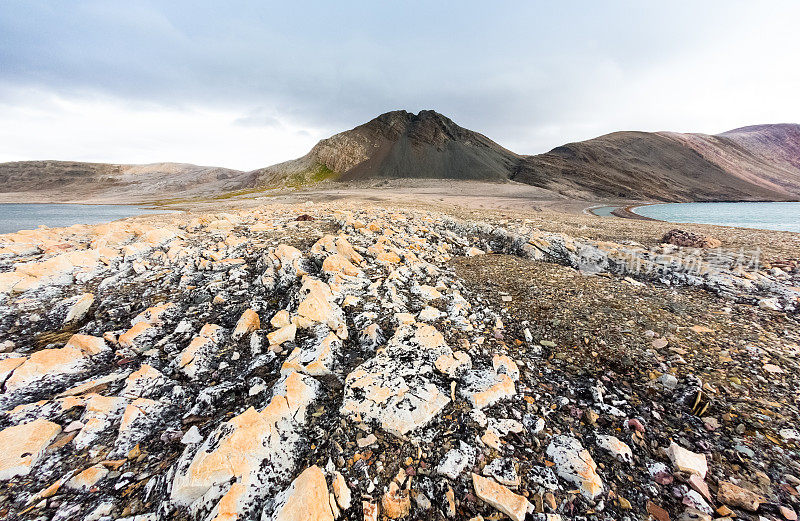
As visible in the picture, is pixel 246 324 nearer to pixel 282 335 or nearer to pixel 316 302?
pixel 282 335

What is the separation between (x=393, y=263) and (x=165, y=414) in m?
4.45

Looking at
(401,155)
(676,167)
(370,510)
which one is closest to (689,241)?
(370,510)

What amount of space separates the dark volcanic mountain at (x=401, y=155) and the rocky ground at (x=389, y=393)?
310 ft

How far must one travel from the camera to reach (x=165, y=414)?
9.89ft

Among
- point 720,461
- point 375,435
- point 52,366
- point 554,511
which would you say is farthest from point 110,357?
point 720,461

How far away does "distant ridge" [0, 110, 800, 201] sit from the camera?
94.2 m

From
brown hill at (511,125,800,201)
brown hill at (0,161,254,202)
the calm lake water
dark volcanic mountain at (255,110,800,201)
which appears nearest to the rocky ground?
the calm lake water

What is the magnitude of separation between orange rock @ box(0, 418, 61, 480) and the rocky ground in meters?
0.02

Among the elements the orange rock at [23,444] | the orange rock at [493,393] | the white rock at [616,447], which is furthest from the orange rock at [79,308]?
the white rock at [616,447]

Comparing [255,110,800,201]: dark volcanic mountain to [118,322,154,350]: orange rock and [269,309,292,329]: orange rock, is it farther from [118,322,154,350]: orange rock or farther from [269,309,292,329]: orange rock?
[118,322,154,350]: orange rock

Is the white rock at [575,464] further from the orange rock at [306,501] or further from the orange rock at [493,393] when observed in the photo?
the orange rock at [306,501]

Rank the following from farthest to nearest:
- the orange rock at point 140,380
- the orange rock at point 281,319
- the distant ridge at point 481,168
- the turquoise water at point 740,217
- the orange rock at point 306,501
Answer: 1. the distant ridge at point 481,168
2. the turquoise water at point 740,217
3. the orange rock at point 281,319
4. the orange rock at point 140,380
5. the orange rock at point 306,501

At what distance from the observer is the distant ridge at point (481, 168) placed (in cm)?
9425

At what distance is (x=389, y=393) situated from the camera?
3092 millimetres
